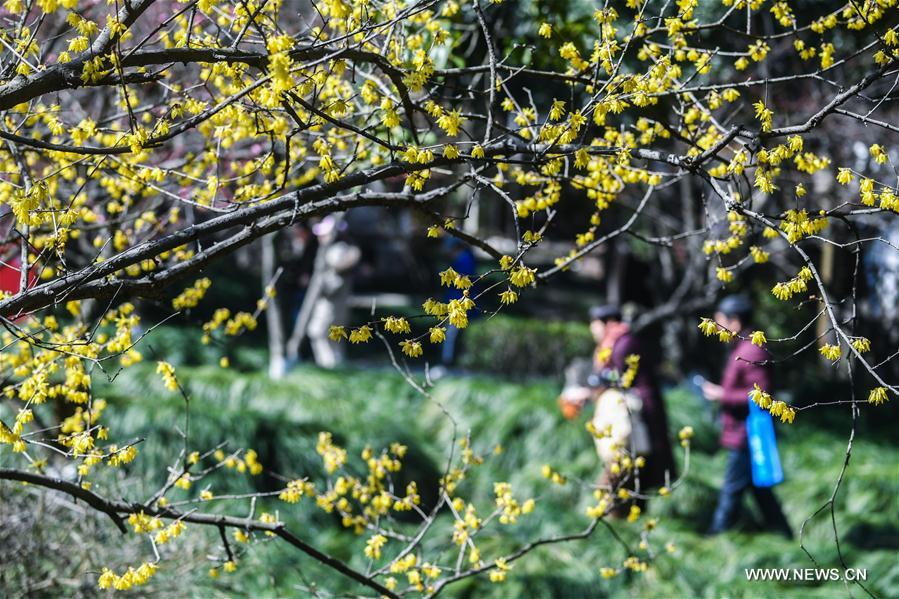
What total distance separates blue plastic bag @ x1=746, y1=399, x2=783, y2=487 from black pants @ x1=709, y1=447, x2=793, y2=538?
0.17 meters

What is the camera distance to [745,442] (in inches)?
256

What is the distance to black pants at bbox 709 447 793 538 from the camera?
6.47m

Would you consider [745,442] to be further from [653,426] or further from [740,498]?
[653,426]

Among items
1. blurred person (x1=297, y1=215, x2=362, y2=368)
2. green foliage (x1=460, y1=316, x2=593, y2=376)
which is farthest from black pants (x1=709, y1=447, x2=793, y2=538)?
blurred person (x1=297, y1=215, x2=362, y2=368)

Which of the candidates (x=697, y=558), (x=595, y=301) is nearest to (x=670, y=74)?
(x=697, y=558)

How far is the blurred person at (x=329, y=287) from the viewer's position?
9914 mm

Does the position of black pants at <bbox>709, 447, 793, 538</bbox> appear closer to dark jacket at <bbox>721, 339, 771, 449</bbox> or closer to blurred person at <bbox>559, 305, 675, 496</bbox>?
dark jacket at <bbox>721, 339, 771, 449</bbox>

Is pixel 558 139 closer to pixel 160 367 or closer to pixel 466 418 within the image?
pixel 160 367

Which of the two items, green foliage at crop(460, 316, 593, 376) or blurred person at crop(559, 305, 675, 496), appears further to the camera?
green foliage at crop(460, 316, 593, 376)

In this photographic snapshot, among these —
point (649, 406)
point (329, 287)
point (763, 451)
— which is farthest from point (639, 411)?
point (329, 287)

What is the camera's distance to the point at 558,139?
2.73 m

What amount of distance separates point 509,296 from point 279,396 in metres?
6.01

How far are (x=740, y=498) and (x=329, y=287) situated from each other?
5041 mm

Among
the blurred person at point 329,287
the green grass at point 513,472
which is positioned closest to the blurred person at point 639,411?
the green grass at point 513,472
